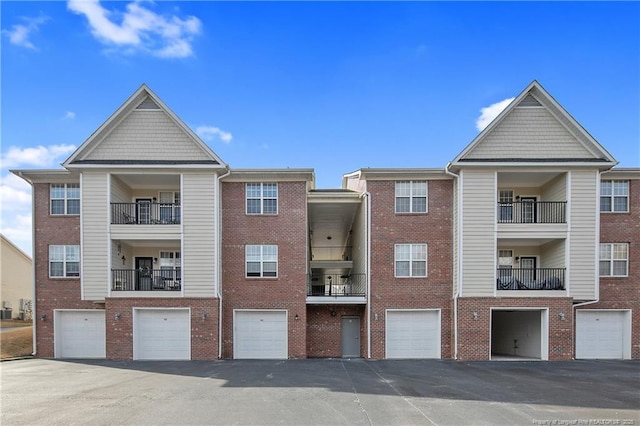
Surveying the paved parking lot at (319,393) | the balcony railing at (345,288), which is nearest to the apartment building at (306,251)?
the balcony railing at (345,288)

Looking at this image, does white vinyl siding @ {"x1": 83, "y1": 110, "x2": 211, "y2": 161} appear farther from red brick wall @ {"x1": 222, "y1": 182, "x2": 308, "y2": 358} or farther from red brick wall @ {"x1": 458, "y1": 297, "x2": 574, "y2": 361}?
red brick wall @ {"x1": 458, "y1": 297, "x2": 574, "y2": 361}

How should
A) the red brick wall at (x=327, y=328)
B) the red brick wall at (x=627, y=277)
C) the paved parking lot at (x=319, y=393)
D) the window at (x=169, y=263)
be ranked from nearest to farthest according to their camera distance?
1. the paved parking lot at (x=319, y=393)
2. the red brick wall at (x=627, y=277)
3. the red brick wall at (x=327, y=328)
4. the window at (x=169, y=263)

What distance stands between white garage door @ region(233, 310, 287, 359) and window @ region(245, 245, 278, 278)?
5.70ft

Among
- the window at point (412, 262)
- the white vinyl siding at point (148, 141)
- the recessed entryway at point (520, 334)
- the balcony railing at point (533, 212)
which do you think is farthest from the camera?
the window at point (412, 262)

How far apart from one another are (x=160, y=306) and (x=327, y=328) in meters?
7.49

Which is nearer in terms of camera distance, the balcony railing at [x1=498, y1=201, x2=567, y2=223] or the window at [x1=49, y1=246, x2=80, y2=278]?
the balcony railing at [x1=498, y1=201, x2=567, y2=223]

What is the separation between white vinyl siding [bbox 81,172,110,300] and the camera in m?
17.8

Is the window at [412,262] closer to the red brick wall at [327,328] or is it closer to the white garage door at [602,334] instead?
the red brick wall at [327,328]

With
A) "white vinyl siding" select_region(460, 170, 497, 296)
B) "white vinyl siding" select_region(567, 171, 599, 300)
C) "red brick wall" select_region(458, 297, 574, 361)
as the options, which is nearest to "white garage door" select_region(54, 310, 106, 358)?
"red brick wall" select_region(458, 297, 574, 361)

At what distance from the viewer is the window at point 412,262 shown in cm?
1872

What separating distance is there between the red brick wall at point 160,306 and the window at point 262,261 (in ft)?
7.05

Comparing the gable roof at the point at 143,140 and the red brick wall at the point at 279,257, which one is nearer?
the gable roof at the point at 143,140

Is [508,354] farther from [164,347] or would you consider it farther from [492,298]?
[164,347]

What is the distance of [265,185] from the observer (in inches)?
747
